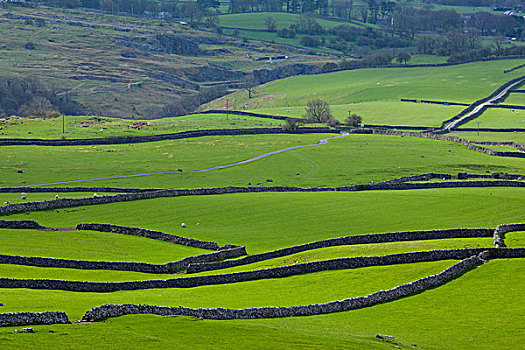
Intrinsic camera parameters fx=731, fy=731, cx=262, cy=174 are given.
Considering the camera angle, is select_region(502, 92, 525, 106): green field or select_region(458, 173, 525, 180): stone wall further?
select_region(502, 92, 525, 106): green field

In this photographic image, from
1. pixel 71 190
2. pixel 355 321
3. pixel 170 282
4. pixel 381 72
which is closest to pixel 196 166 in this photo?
pixel 71 190

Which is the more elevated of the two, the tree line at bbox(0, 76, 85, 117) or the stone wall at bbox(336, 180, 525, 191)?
the stone wall at bbox(336, 180, 525, 191)

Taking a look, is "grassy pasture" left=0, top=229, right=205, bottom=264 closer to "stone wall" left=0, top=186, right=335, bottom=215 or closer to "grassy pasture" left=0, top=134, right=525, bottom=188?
"stone wall" left=0, top=186, right=335, bottom=215

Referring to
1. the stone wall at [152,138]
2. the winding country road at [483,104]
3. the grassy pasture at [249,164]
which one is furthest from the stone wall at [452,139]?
the stone wall at [152,138]

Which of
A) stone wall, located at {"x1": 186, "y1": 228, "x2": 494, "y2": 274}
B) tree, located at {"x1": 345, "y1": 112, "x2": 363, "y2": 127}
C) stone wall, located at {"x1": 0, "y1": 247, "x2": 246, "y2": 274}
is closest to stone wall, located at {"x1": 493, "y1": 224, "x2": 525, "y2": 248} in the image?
stone wall, located at {"x1": 186, "y1": 228, "x2": 494, "y2": 274}

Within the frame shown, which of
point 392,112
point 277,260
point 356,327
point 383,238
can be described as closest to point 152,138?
point 392,112

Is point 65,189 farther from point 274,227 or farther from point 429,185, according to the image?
point 429,185

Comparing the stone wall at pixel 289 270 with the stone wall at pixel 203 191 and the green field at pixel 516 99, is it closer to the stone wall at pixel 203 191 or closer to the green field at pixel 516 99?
the stone wall at pixel 203 191
